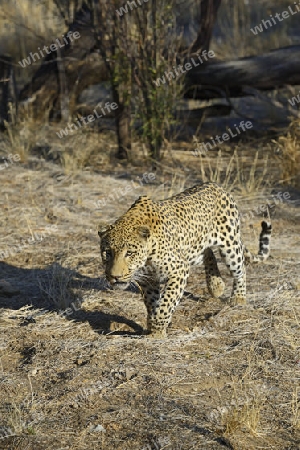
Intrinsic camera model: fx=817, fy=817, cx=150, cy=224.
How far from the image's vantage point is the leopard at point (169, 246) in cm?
608

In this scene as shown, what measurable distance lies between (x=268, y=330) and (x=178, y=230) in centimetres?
111

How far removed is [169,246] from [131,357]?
0.92 meters

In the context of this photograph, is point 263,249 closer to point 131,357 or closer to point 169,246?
point 169,246

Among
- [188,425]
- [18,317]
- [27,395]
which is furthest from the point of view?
[18,317]

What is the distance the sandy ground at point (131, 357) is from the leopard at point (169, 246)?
25 cm

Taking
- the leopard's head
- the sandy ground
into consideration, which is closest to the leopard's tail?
the sandy ground

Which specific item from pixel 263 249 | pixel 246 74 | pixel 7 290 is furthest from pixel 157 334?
pixel 246 74

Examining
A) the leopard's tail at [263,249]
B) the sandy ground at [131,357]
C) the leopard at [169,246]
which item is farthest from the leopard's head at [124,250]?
the leopard's tail at [263,249]

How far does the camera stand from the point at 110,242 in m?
6.07

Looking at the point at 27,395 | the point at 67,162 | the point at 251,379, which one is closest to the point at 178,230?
the point at 251,379

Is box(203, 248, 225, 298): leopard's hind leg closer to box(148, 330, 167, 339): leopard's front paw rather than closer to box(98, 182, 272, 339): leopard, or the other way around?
box(98, 182, 272, 339): leopard

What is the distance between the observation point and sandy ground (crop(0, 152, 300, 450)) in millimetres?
5203

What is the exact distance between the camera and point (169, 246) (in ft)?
21.1

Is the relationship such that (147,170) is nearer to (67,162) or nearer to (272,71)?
(67,162)
